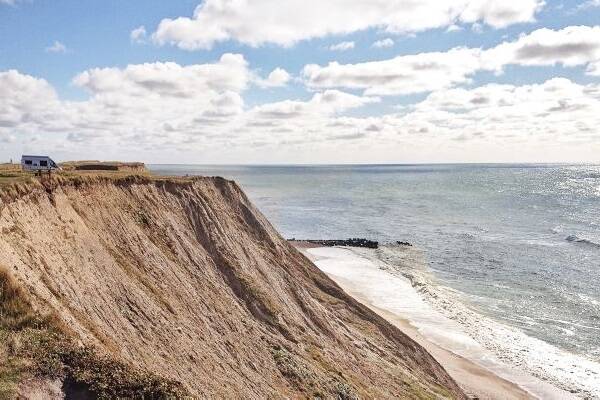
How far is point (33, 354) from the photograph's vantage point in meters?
14.0

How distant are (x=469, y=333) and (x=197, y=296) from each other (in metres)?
26.1

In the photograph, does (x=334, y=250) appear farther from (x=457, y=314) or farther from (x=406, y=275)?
(x=457, y=314)

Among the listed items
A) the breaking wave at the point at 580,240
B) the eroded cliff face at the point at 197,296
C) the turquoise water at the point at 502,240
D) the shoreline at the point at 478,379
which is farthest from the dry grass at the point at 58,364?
the breaking wave at the point at 580,240

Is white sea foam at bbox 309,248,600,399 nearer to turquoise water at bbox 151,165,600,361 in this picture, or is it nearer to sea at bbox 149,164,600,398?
sea at bbox 149,164,600,398

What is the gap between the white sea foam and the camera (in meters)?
33.8

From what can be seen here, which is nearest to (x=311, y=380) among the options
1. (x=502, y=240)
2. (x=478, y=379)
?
(x=478, y=379)

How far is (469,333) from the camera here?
41281 millimetres

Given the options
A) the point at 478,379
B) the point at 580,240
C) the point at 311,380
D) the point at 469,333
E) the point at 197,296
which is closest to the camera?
the point at 311,380

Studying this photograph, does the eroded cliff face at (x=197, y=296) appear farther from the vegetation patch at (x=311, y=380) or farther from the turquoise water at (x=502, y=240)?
the turquoise water at (x=502, y=240)

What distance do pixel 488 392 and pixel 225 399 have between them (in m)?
21.2

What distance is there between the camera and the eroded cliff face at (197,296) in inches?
707

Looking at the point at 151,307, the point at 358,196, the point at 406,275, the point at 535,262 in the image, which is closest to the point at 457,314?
the point at 406,275

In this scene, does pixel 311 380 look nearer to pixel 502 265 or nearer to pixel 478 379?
pixel 478 379

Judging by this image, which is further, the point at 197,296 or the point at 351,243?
the point at 351,243
